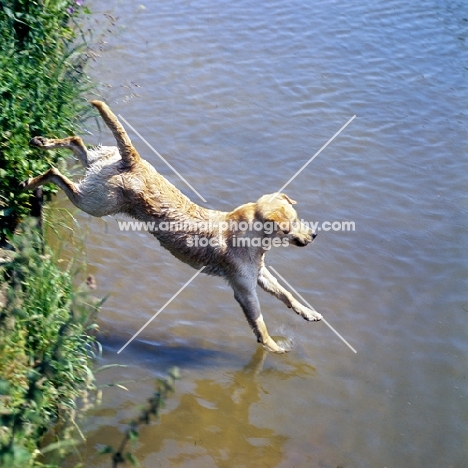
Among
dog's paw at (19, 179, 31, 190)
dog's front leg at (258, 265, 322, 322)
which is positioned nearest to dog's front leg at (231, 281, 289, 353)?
dog's front leg at (258, 265, 322, 322)

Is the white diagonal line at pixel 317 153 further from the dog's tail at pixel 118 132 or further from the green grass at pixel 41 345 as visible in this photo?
the green grass at pixel 41 345

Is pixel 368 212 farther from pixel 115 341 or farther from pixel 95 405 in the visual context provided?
pixel 95 405

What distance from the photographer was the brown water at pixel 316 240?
203 inches

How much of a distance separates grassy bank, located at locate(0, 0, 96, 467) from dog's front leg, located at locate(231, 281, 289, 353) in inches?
49.7

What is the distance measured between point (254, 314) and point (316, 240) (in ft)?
5.19

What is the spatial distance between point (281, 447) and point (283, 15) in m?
7.84

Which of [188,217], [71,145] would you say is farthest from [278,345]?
[71,145]

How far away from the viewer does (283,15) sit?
1104 cm

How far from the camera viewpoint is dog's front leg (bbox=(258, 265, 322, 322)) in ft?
19.9

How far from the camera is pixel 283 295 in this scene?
6.11m

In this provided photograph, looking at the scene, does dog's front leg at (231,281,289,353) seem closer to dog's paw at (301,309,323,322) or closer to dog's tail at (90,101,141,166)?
dog's paw at (301,309,323,322)

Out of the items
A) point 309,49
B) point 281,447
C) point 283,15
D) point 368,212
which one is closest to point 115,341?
point 281,447

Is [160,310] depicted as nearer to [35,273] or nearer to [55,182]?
[55,182]

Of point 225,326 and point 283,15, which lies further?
point 283,15
